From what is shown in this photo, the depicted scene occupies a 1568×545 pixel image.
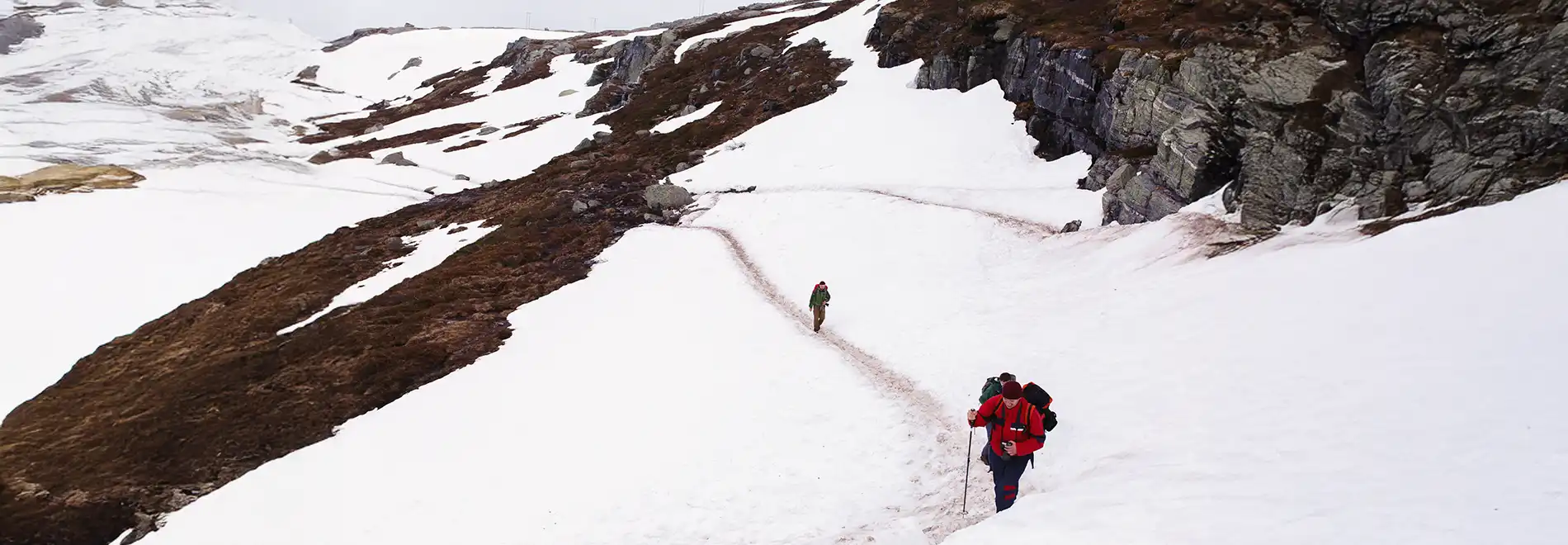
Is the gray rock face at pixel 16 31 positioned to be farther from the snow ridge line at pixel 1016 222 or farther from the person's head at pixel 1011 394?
the person's head at pixel 1011 394

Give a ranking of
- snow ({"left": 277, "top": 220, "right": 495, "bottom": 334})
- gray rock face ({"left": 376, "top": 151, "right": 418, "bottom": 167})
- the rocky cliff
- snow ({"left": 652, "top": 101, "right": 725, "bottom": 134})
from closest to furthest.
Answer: the rocky cliff < snow ({"left": 277, "top": 220, "right": 495, "bottom": 334}) < snow ({"left": 652, "top": 101, "right": 725, "bottom": 134}) < gray rock face ({"left": 376, "top": 151, "right": 418, "bottom": 167})

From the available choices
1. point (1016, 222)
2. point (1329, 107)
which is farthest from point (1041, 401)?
point (1016, 222)

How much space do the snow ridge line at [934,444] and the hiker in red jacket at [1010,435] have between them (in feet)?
Answer: 2.64

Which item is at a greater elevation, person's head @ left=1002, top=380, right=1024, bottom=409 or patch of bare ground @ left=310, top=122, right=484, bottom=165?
person's head @ left=1002, top=380, right=1024, bottom=409

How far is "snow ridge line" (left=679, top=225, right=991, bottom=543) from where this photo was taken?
1367 centimetres

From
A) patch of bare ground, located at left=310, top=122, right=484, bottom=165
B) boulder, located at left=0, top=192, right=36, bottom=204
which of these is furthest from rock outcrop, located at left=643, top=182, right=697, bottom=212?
patch of bare ground, located at left=310, top=122, right=484, bottom=165

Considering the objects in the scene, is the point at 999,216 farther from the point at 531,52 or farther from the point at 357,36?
the point at 357,36

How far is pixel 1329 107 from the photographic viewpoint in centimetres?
2303

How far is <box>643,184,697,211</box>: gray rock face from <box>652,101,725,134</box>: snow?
21964mm

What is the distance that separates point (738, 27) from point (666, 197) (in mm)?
62143

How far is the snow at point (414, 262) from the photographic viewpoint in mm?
39250

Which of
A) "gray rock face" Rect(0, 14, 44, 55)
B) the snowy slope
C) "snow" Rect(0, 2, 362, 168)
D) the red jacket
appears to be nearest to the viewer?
the snowy slope

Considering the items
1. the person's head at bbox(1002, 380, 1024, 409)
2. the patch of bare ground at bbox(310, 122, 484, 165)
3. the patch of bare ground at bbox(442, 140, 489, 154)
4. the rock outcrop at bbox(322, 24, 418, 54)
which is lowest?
the patch of bare ground at bbox(310, 122, 484, 165)

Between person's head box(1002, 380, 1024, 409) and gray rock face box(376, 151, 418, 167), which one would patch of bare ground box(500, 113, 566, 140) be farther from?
person's head box(1002, 380, 1024, 409)
